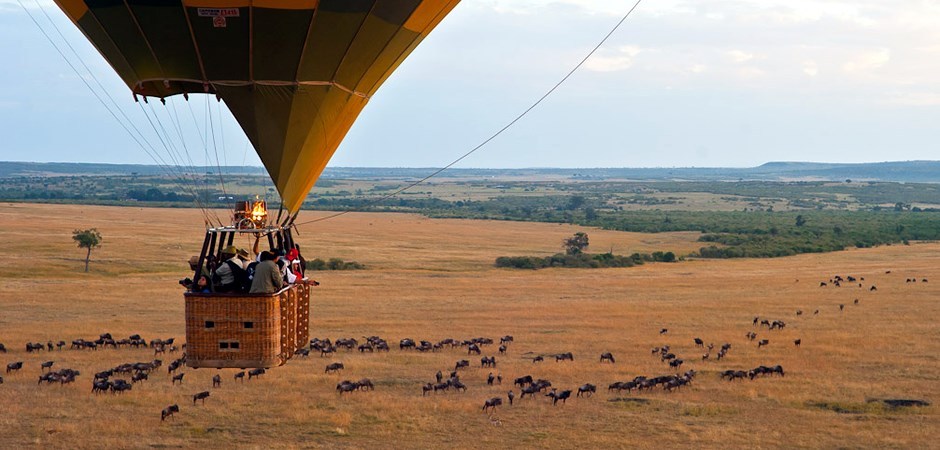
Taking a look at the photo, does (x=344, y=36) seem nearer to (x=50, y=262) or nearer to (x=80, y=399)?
(x=80, y=399)

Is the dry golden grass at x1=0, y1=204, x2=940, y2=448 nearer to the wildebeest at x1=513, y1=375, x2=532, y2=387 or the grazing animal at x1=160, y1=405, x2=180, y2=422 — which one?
the grazing animal at x1=160, y1=405, x2=180, y2=422

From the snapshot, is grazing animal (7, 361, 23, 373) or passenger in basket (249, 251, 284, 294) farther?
grazing animal (7, 361, 23, 373)

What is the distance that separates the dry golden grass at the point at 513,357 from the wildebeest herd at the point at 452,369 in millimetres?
223

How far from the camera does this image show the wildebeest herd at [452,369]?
62.5ft

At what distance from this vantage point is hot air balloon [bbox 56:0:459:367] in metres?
8.45

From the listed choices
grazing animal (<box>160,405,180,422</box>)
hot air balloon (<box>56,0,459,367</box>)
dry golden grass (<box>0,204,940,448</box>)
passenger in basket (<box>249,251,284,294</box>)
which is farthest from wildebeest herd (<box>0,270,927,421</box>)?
passenger in basket (<box>249,251,284,294</box>)

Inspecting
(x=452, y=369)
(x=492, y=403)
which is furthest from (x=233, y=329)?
(x=452, y=369)

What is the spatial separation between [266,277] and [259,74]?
1.95 metres

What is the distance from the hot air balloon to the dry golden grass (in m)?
7.21

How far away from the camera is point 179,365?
21.0 metres

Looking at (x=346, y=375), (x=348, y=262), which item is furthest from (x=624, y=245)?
(x=346, y=375)

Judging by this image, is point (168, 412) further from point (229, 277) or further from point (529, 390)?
point (229, 277)

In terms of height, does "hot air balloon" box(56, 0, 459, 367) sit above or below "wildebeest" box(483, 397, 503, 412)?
above

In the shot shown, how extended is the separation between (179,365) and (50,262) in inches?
1023
